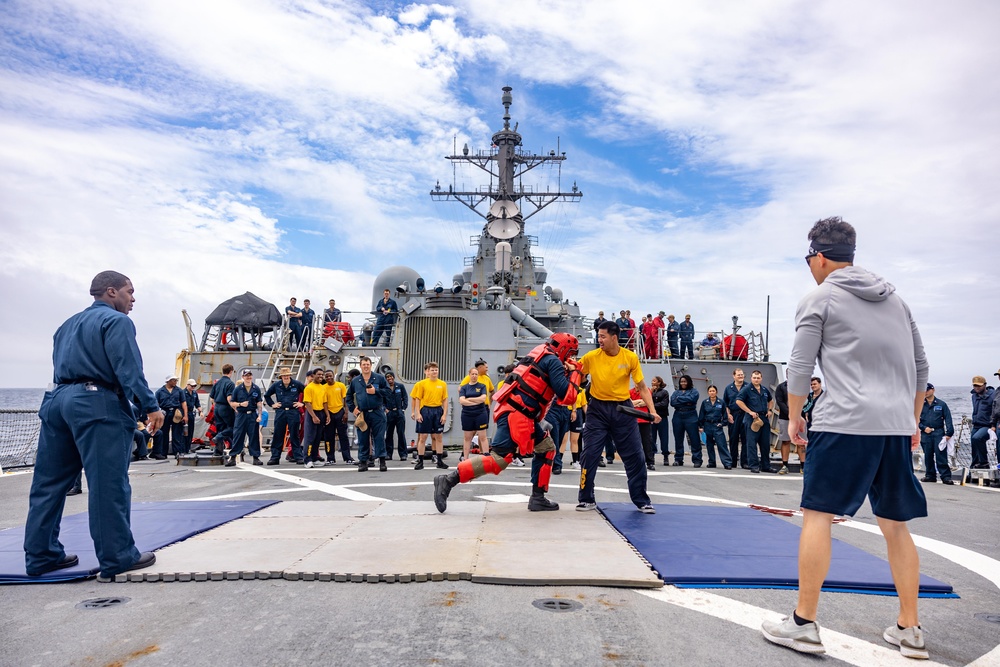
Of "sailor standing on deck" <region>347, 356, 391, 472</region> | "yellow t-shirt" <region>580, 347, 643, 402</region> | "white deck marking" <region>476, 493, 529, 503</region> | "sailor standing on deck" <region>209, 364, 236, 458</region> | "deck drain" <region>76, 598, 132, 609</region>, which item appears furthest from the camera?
"sailor standing on deck" <region>209, 364, 236, 458</region>

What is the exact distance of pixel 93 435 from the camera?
12.2 feet

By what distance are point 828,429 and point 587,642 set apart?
1365 mm

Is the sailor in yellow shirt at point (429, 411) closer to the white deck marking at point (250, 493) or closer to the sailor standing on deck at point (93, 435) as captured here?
the white deck marking at point (250, 493)

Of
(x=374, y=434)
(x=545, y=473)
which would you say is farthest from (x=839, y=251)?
(x=374, y=434)

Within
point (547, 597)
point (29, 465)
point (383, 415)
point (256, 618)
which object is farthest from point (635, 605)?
point (29, 465)

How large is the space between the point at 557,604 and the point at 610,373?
3112mm

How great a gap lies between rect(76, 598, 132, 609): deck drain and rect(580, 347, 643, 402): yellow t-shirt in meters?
4.00

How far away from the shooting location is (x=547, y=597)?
320cm

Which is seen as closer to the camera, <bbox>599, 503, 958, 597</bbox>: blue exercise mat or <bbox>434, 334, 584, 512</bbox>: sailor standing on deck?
<bbox>599, 503, 958, 597</bbox>: blue exercise mat

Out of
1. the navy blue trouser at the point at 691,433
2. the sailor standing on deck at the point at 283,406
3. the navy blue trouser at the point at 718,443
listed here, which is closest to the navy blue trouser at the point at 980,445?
the navy blue trouser at the point at 718,443

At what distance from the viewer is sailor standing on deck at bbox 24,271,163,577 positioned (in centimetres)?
367

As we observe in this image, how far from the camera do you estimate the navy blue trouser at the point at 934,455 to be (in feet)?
33.6

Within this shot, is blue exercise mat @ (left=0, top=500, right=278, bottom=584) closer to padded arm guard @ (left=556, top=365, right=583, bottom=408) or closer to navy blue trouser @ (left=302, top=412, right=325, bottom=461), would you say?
padded arm guard @ (left=556, top=365, right=583, bottom=408)

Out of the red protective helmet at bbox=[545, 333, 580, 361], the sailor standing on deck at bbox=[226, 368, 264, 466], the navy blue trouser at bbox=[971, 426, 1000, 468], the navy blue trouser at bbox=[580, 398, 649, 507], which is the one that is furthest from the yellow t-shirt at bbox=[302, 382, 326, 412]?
the navy blue trouser at bbox=[971, 426, 1000, 468]
